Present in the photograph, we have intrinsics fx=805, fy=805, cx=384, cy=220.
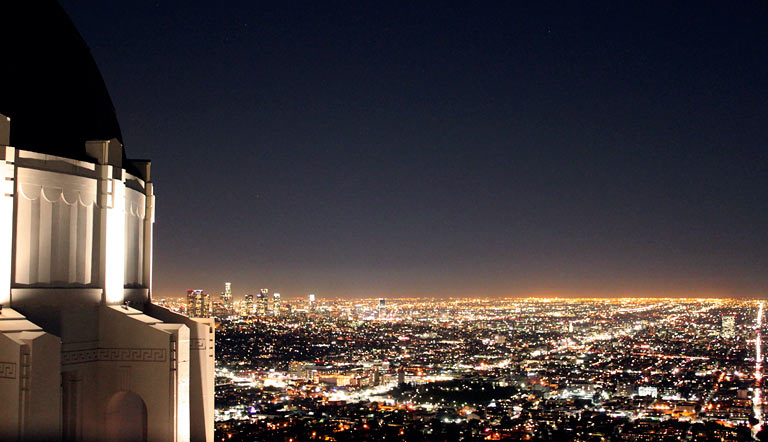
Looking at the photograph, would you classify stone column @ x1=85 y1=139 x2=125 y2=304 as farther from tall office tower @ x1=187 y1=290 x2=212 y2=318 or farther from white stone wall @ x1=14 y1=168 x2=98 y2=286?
tall office tower @ x1=187 y1=290 x2=212 y2=318

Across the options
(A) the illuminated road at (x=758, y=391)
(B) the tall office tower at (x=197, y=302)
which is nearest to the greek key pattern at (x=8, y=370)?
(A) the illuminated road at (x=758, y=391)

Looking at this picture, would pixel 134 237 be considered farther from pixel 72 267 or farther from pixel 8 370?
pixel 8 370

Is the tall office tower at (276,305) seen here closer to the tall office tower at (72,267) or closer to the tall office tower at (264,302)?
the tall office tower at (264,302)

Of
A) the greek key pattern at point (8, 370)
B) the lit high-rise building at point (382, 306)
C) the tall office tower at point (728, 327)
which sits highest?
the greek key pattern at point (8, 370)

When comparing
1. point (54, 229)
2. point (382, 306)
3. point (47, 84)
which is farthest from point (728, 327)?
point (54, 229)

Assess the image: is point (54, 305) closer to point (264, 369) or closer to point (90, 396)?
point (90, 396)

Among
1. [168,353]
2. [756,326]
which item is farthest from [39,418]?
[756,326]
